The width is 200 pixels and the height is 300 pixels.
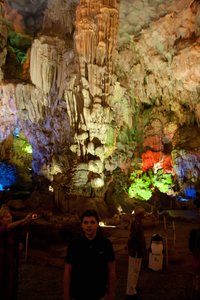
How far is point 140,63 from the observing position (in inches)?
676

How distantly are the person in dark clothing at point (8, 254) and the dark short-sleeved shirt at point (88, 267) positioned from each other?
3.02 ft

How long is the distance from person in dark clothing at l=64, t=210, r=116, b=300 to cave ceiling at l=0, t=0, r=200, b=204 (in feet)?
34.6

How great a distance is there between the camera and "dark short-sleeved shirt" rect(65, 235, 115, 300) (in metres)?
2.20

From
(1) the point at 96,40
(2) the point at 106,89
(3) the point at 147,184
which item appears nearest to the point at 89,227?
(2) the point at 106,89

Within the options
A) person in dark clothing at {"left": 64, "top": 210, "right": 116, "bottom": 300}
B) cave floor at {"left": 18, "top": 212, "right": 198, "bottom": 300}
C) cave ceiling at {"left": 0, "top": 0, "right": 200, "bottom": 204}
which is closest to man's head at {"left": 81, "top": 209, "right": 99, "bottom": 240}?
person in dark clothing at {"left": 64, "top": 210, "right": 116, "bottom": 300}

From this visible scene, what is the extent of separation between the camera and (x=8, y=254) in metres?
3.04

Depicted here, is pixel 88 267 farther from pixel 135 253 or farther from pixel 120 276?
pixel 120 276

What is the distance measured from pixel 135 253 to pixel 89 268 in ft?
7.80

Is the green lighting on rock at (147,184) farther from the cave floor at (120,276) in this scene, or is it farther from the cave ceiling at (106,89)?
the cave floor at (120,276)

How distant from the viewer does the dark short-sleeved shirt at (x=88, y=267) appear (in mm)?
2195

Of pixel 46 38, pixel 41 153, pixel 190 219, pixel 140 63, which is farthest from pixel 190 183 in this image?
pixel 46 38

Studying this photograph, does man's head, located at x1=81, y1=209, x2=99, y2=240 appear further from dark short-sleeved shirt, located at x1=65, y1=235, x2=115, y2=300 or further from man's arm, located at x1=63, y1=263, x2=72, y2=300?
man's arm, located at x1=63, y1=263, x2=72, y2=300

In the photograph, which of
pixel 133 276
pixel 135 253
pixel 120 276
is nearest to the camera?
pixel 133 276

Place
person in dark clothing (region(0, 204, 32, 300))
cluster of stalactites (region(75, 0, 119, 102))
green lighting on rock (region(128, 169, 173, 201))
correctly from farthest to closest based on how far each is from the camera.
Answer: green lighting on rock (region(128, 169, 173, 201)) → cluster of stalactites (region(75, 0, 119, 102)) → person in dark clothing (region(0, 204, 32, 300))
